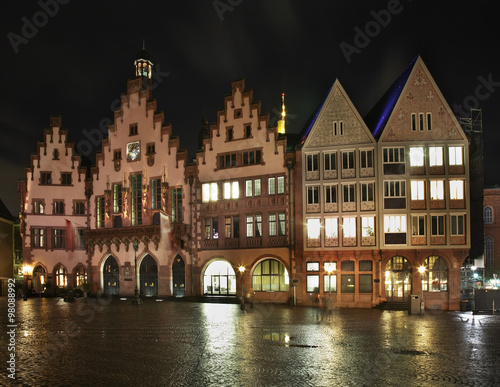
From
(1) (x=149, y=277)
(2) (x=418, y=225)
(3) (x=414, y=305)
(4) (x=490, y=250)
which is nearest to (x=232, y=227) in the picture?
(1) (x=149, y=277)

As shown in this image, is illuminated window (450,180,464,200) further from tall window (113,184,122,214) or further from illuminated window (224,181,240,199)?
tall window (113,184,122,214)

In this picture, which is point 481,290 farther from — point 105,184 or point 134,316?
point 105,184

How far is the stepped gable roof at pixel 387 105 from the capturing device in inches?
1937

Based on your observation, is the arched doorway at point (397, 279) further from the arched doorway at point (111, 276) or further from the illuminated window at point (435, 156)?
the arched doorway at point (111, 276)

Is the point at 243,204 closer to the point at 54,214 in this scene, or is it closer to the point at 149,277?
the point at 149,277

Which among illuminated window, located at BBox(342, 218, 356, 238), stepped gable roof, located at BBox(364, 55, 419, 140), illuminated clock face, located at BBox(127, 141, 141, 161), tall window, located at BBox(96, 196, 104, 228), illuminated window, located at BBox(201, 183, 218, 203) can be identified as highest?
stepped gable roof, located at BBox(364, 55, 419, 140)

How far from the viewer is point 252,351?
21250 millimetres

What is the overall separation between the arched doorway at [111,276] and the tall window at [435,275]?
3302cm

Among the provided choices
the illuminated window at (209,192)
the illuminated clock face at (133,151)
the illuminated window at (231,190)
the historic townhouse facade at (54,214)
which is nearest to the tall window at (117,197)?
the illuminated clock face at (133,151)

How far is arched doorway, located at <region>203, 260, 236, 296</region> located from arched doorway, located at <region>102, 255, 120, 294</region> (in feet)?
38.7

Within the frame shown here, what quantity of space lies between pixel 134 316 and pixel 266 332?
40.6 feet

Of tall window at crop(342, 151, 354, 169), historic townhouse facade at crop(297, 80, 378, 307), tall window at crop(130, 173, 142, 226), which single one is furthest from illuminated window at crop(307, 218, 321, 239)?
tall window at crop(130, 173, 142, 226)

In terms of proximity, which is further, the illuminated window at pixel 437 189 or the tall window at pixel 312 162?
the tall window at pixel 312 162

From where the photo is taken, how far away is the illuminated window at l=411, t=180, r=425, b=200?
4766 centimetres
